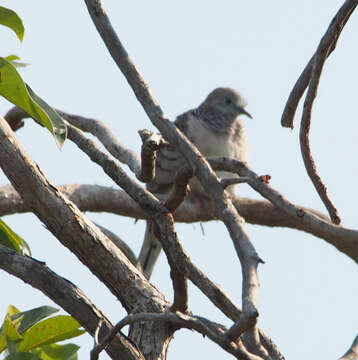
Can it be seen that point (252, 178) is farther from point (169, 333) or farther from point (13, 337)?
point (13, 337)

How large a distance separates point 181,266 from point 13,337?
1.64ft

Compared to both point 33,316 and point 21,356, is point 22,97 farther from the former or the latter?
point 21,356

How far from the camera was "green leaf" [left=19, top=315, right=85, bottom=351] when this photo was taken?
2.51 meters

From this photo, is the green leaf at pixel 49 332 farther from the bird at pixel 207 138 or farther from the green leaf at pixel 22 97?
the bird at pixel 207 138

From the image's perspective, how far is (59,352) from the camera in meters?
2.62

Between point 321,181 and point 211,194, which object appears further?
point 211,194

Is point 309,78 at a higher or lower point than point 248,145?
lower

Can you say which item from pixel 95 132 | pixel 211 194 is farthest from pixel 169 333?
pixel 95 132

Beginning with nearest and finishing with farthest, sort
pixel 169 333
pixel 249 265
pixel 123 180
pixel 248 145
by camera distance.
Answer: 1. pixel 249 265
2. pixel 169 333
3. pixel 123 180
4. pixel 248 145

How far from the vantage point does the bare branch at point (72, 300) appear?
2504 mm

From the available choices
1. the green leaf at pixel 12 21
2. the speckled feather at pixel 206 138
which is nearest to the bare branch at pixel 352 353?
the green leaf at pixel 12 21

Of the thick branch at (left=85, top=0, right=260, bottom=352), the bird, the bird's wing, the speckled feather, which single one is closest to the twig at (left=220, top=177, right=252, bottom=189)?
the thick branch at (left=85, top=0, right=260, bottom=352)

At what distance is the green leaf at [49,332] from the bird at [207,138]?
12.1 feet

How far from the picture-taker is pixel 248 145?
750cm
